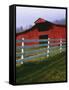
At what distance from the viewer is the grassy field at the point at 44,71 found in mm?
6660

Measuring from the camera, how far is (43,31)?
6895 millimetres

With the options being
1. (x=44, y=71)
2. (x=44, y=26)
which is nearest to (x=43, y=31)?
(x=44, y=26)

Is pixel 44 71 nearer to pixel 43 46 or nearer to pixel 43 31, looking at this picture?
pixel 43 46

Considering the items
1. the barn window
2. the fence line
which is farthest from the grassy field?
the barn window

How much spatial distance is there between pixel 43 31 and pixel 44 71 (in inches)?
29.8

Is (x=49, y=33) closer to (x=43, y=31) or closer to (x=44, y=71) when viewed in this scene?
(x=43, y=31)

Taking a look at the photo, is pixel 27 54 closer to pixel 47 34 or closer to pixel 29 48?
pixel 29 48

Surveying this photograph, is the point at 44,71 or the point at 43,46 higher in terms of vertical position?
the point at 43,46

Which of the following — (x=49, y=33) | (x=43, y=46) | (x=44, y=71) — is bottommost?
(x=44, y=71)

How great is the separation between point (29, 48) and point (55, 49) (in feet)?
1.88

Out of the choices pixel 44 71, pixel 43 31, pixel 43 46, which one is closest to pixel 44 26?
pixel 43 31

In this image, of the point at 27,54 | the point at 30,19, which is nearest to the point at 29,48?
the point at 27,54

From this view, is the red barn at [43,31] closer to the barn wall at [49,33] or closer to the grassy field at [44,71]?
the barn wall at [49,33]

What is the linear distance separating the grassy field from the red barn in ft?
1.34
